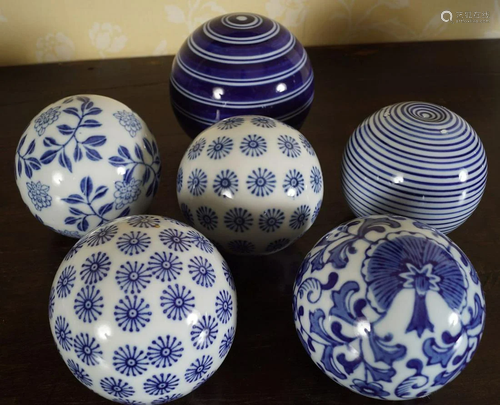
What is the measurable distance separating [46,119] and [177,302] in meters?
0.24

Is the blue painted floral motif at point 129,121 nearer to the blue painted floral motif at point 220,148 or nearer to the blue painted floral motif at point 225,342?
the blue painted floral motif at point 220,148

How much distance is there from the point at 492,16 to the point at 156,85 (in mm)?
591

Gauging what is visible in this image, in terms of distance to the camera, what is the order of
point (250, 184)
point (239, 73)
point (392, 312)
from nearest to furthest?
point (392, 312) < point (250, 184) < point (239, 73)

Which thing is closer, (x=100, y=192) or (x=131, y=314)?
(x=131, y=314)

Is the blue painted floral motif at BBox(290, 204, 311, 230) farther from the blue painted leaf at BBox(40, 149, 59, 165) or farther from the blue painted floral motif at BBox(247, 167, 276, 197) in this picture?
the blue painted leaf at BBox(40, 149, 59, 165)

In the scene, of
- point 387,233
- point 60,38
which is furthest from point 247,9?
point 387,233

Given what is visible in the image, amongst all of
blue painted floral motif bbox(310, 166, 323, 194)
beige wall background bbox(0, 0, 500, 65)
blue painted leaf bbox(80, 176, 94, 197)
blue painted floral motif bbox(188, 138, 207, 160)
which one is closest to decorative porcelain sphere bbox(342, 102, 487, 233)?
blue painted floral motif bbox(310, 166, 323, 194)

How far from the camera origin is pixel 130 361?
0.37 meters

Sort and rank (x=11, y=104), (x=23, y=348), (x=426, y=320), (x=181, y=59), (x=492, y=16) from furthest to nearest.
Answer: (x=492, y=16) < (x=11, y=104) < (x=181, y=59) < (x=23, y=348) < (x=426, y=320)

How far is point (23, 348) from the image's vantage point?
1.52ft

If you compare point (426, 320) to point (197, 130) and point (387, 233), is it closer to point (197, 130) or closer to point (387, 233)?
point (387, 233)

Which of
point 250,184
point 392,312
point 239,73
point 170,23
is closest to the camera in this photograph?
point 392,312

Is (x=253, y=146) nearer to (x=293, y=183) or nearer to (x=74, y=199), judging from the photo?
(x=293, y=183)

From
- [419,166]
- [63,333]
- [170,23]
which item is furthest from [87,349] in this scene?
[170,23]
